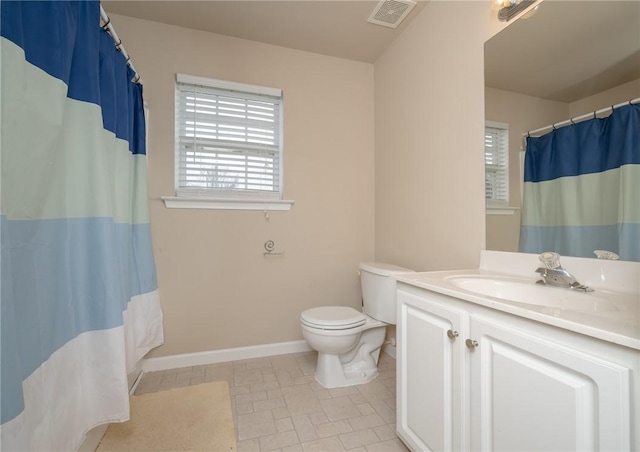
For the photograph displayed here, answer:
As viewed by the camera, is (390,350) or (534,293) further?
(390,350)

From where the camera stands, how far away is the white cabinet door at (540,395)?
572 mm

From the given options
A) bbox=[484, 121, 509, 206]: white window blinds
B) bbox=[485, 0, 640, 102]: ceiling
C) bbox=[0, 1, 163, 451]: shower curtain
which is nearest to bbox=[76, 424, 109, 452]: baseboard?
bbox=[0, 1, 163, 451]: shower curtain

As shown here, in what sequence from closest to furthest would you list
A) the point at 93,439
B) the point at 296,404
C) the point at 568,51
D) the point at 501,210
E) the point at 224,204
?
the point at 568,51, the point at 93,439, the point at 501,210, the point at 296,404, the point at 224,204

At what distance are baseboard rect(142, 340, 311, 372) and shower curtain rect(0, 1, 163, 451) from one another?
930mm

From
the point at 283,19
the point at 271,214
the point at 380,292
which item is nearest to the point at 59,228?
the point at 271,214

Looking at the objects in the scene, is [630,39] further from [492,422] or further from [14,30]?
[14,30]

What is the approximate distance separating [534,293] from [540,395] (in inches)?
19.0

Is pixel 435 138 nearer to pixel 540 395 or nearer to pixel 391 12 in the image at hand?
pixel 391 12

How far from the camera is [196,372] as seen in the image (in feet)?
6.39

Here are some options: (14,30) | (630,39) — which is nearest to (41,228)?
(14,30)

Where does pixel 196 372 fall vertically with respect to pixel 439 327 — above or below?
below

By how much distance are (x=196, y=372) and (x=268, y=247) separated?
101 cm

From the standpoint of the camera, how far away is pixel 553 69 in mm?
1177

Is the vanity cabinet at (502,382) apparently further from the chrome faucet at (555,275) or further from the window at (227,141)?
the window at (227,141)
